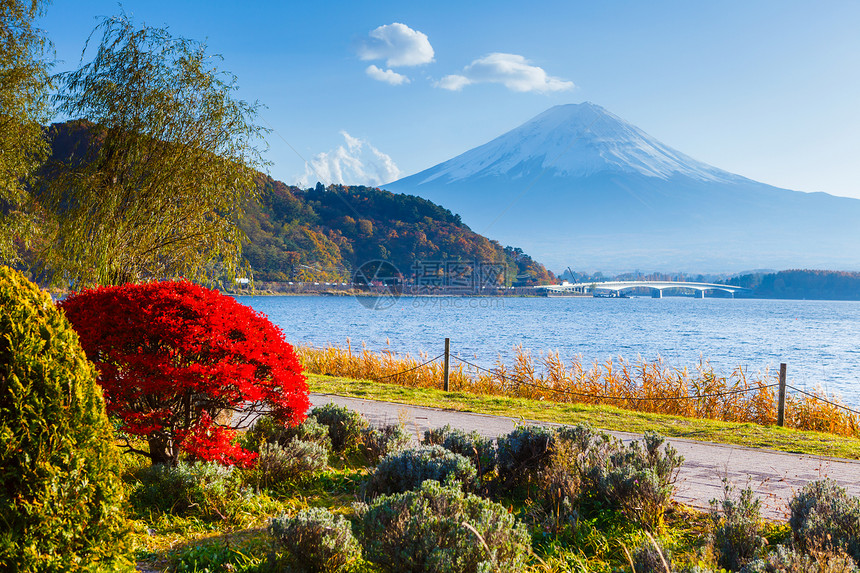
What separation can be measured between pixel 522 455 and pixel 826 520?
2432 mm

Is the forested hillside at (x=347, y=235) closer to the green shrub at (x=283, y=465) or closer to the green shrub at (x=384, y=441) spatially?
the green shrub at (x=384, y=441)

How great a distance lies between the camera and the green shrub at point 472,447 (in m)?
5.61

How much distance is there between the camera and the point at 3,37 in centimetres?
1216

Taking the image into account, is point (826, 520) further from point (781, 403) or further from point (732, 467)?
point (781, 403)

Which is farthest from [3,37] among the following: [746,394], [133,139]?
[746,394]

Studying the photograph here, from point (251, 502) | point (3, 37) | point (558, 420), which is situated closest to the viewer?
point (251, 502)

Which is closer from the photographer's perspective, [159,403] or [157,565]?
[157,565]

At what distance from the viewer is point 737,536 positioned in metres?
3.96

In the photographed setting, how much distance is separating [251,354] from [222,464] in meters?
1.06

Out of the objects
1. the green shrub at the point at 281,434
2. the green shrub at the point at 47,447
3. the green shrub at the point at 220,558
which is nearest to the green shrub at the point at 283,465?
the green shrub at the point at 281,434

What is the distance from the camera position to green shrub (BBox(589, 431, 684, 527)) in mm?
4562

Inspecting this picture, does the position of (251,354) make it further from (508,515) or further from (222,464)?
(508,515)

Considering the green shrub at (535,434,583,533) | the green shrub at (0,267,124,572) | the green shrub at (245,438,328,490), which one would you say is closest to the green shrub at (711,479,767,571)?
the green shrub at (535,434,583,533)

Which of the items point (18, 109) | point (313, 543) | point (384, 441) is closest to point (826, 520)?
point (313, 543)
